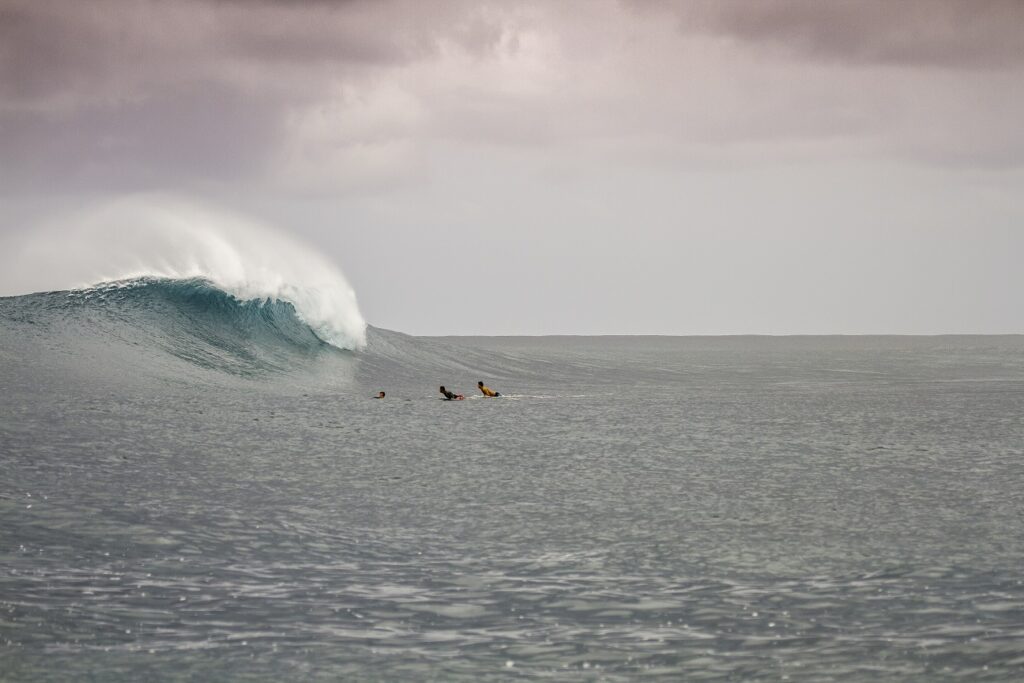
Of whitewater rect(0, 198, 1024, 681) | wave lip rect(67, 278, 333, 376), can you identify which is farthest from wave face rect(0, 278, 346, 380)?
whitewater rect(0, 198, 1024, 681)

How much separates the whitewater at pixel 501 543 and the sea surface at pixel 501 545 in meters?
0.06

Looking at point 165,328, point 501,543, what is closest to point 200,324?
point 165,328

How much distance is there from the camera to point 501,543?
14789 millimetres

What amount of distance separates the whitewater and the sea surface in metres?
0.06

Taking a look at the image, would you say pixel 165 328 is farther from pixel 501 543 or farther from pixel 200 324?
pixel 501 543

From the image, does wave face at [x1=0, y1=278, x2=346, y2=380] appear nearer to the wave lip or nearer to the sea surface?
the wave lip

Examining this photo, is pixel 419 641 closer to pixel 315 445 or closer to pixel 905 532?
pixel 905 532

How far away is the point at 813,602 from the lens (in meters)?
11.3

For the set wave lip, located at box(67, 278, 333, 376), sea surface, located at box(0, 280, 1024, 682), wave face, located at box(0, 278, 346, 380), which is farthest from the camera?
wave lip, located at box(67, 278, 333, 376)

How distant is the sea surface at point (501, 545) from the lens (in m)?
9.48

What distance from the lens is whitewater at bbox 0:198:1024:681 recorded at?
31.2 feet

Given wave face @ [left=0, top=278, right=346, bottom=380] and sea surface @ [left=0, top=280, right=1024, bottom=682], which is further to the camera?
wave face @ [left=0, top=278, right=346, bottom=380]

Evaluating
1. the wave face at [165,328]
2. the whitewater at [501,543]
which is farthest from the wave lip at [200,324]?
the whitewater at [501,543]

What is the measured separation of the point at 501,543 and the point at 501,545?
0.16 meters
